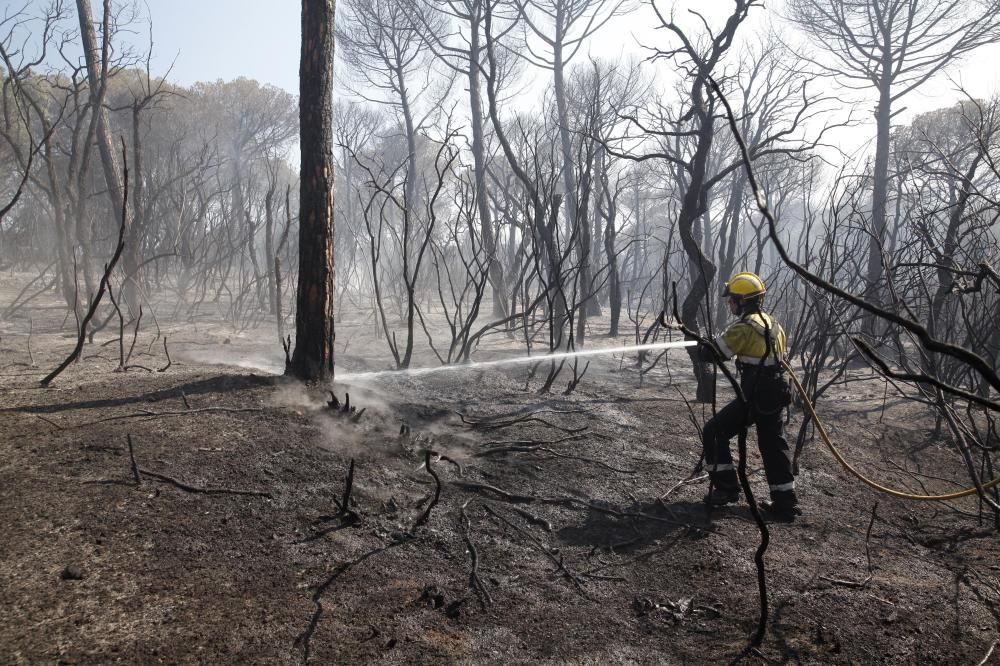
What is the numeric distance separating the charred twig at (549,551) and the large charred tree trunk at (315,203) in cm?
192

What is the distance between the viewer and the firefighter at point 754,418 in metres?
3.39

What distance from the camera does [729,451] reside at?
139 inches

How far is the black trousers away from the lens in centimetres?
346

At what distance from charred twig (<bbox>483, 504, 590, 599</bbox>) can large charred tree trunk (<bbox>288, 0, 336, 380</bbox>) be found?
1922 millimetres

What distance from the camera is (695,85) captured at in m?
5.93

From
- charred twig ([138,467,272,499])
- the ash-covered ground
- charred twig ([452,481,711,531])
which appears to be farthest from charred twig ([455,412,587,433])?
charred twig ([138,467,272,499])

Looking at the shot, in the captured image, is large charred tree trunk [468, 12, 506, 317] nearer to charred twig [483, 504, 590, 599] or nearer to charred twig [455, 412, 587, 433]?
charred twig [455, 412, 587, 433]

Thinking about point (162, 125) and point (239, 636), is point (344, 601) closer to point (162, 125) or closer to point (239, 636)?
point (239, 636)

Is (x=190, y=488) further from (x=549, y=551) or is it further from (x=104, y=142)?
(x=104, y=142)

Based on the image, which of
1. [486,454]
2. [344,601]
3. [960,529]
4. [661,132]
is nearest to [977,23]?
[661,132]

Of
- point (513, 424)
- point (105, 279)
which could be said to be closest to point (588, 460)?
point (513, 424)

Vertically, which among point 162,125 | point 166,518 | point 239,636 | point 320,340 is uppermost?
point 162,125

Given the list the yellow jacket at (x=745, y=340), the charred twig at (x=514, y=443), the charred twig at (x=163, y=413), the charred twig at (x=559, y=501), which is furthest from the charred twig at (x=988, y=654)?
the charred twig at (x=163, y=413)

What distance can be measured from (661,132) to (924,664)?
176 inches
